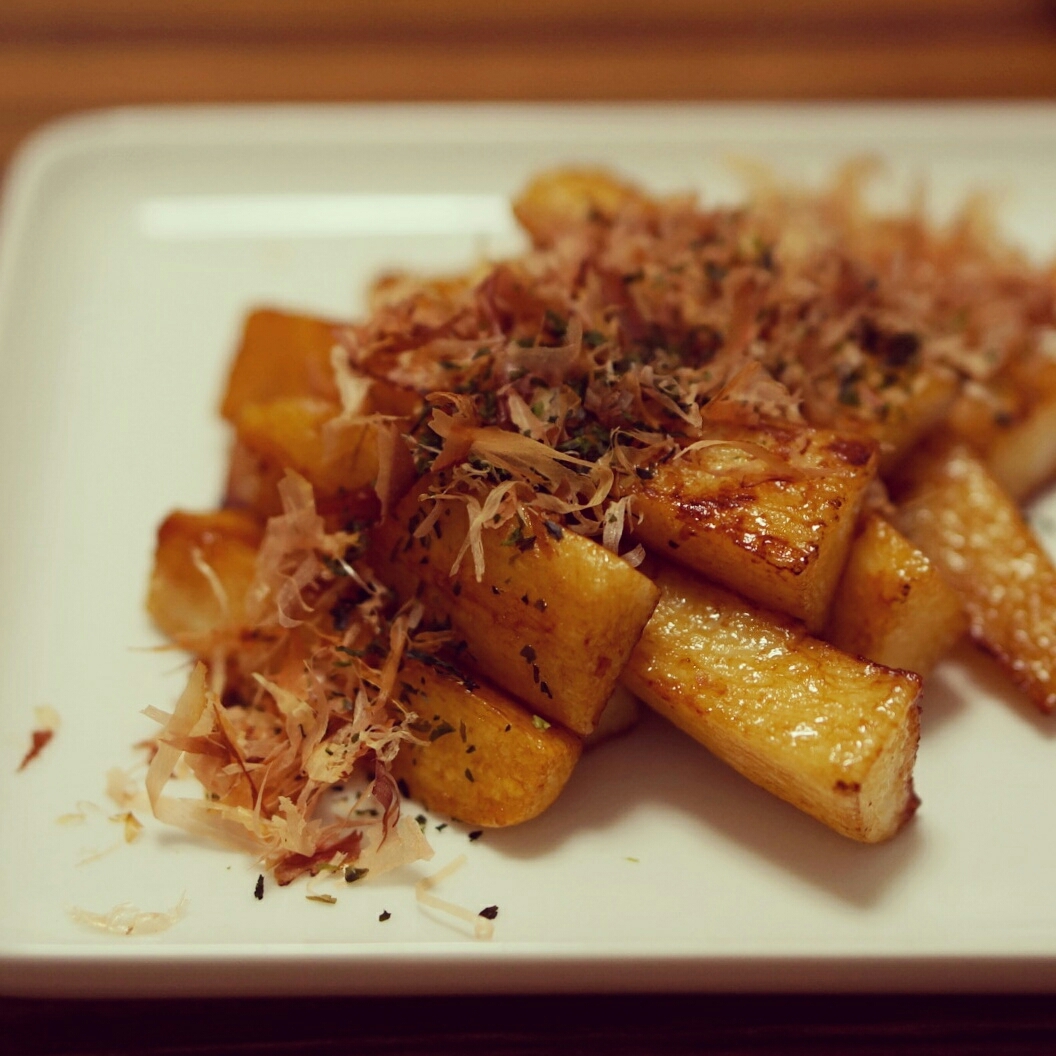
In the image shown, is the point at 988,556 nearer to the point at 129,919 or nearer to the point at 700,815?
the point at 700,815

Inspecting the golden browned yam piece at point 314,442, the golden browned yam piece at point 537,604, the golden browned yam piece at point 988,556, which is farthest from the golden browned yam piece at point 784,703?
the golden browned yam piece at point 314,442

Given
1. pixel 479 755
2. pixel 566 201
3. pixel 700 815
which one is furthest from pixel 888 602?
pixel 566 201

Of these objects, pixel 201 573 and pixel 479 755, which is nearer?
pixel 479 755

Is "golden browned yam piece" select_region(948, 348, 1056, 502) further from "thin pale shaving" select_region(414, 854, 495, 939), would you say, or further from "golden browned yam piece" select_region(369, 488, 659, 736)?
"thin pale shaving" select_region(414, 854, 495, 939)

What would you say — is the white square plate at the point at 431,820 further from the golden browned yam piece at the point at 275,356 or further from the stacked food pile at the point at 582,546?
the golden browned yam piece at the point at 275,356

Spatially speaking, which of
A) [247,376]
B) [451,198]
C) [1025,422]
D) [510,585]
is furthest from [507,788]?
[451,198]

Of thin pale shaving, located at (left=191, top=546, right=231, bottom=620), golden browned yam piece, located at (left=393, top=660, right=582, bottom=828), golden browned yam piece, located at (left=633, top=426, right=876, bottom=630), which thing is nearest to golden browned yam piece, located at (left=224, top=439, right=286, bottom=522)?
thin pale shaving, located at (left=191, top=546, right=231, bottom=620)

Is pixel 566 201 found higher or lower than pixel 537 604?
higher
